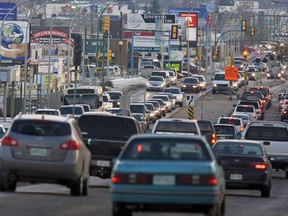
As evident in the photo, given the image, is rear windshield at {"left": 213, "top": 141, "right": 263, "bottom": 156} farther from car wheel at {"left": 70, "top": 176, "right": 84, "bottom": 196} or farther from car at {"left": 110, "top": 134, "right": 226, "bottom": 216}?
car at {"left": 110, "top": 134, "right": 226, "bottom": 216}

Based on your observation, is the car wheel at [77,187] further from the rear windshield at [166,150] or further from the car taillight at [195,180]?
the car taillight at [195,180]

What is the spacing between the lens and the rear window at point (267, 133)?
38031 mm

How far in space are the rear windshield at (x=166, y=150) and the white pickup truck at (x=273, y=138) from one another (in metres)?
19.3

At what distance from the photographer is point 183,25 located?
15862 cm

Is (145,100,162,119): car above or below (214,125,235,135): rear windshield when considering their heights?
below

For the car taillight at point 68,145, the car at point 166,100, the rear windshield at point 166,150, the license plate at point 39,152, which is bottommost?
the car at point 166,100

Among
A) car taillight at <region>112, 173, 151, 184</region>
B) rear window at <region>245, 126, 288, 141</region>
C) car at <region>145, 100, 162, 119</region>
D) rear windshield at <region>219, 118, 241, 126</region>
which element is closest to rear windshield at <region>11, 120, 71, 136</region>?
car taillight at <region>112, 173, 151, 184</region>

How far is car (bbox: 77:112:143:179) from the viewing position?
28.6m

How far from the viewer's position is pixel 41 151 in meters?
23.3

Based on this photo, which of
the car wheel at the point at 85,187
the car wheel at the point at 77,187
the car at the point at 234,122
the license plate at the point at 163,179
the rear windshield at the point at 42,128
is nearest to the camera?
the license plate at the point at 163,179

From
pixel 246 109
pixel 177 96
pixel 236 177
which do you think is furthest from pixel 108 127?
pixel 177 96

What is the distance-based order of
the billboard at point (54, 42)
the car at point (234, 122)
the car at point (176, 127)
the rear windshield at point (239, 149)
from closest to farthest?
the rear windshield at point (239, 149), the car at point (176, 127), the car at point (234, 122), the billboard at point (54, 42)

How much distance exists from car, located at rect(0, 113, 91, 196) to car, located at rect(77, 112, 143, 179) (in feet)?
15.6

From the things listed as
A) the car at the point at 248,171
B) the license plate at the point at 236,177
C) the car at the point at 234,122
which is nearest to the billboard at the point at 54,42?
the car at the point at 234,122
